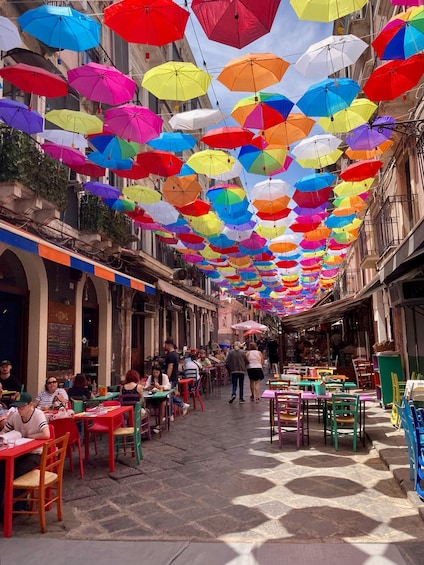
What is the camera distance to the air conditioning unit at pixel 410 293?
8.84 m

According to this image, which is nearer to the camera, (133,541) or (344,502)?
(133,541)

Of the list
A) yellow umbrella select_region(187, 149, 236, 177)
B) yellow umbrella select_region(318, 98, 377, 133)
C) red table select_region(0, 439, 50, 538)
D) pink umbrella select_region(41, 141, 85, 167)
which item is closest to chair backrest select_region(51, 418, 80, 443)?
red table select_region(0, 439, 50, 538)

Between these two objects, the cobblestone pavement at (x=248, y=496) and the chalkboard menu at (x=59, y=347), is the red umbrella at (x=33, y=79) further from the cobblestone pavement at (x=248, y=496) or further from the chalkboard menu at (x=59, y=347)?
the chalkboard menu at (x=59, y=347)

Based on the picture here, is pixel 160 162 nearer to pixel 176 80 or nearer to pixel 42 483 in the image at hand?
pixel 176 80

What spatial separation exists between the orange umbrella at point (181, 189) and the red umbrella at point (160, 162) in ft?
4.94

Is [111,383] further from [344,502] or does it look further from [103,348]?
[344,502]

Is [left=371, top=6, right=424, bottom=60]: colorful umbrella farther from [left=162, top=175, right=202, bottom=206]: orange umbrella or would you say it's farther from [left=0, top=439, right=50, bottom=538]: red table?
[left=0, top=439, right=50, bottom=538]: red table

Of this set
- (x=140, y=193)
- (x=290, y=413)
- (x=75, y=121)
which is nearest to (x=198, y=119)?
(x=75, y=121)

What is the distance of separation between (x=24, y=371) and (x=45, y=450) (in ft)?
20.4

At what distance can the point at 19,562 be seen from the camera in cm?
367

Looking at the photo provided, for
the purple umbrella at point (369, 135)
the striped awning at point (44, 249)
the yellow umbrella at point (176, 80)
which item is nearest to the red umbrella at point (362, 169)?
the purple umbrella at point (369, 135)

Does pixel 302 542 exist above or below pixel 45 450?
below

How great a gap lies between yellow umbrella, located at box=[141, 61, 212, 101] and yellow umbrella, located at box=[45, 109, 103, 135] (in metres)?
1.18

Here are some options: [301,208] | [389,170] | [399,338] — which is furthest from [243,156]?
[399,338]
